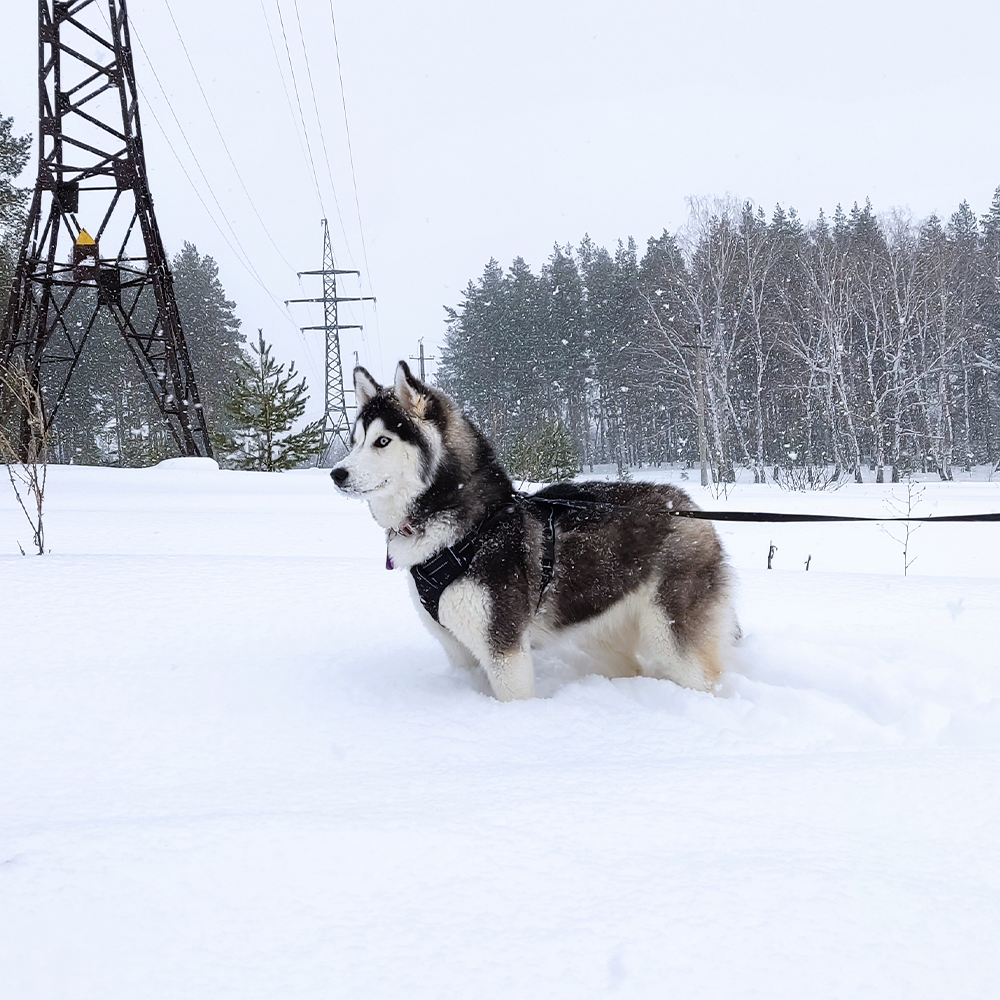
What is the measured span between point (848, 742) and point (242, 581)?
3.49 m

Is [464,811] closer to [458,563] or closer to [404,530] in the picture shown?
[458,563]

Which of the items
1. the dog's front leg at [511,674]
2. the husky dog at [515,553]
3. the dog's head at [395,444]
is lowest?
the dog's front leg at [511,674]

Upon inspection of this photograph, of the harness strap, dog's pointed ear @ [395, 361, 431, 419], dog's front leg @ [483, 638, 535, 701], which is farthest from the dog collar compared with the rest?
dog's front leg @ [483, 638, 535, 701]

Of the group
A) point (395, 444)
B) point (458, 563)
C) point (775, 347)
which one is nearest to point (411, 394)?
point (395, 444)

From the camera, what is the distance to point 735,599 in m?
3.25

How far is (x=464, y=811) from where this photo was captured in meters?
1.82

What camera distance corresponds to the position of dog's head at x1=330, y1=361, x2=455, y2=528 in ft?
9.30

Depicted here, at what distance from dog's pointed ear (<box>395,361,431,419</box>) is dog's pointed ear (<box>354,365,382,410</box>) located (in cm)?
15

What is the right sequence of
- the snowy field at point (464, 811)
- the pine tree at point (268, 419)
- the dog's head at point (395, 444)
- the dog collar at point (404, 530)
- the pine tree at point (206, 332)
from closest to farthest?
1. the snowy field at point (464, 811)
2. the dog's head at point (395, 444)
3. the dog collar at point (404, 530)
4. the pine tree at point (268, 419)
5. the pine tree at point (206, 332)

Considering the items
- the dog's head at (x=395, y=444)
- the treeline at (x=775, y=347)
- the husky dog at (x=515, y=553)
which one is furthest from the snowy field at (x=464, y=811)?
the treeline at (x=775, y=347)

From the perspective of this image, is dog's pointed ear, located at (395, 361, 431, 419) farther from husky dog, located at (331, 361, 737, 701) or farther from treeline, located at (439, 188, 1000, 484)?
treeline, located at (439, 188, 1000, 484)

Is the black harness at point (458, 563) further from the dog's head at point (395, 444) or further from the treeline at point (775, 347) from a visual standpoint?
the treeline at point (775, 347)

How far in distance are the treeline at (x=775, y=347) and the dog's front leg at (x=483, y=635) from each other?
16.8 meters

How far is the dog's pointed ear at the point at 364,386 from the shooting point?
120 inches
